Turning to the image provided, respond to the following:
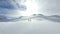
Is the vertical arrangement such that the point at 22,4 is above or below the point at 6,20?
above

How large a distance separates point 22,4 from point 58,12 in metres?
0.45

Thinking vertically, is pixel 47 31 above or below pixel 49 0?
below

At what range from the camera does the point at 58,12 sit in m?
1.43

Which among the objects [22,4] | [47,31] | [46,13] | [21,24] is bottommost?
[47,31]

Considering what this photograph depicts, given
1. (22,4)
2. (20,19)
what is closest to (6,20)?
(20,19)

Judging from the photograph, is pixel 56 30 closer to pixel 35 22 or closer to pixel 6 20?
pixel 35 22

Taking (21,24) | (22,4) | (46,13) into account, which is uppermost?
(22,4)

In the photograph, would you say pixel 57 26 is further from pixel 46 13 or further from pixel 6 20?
pixel 6 20

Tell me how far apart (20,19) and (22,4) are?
0.18 metres

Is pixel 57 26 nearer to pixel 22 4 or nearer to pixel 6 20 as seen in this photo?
pixel 22 4

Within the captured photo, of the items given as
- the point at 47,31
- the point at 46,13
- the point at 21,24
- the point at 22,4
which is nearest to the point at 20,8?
the point at 22,4

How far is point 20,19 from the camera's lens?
1439 mm

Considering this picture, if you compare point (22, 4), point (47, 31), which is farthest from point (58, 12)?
point (22, 4)

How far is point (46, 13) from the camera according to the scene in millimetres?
1428
